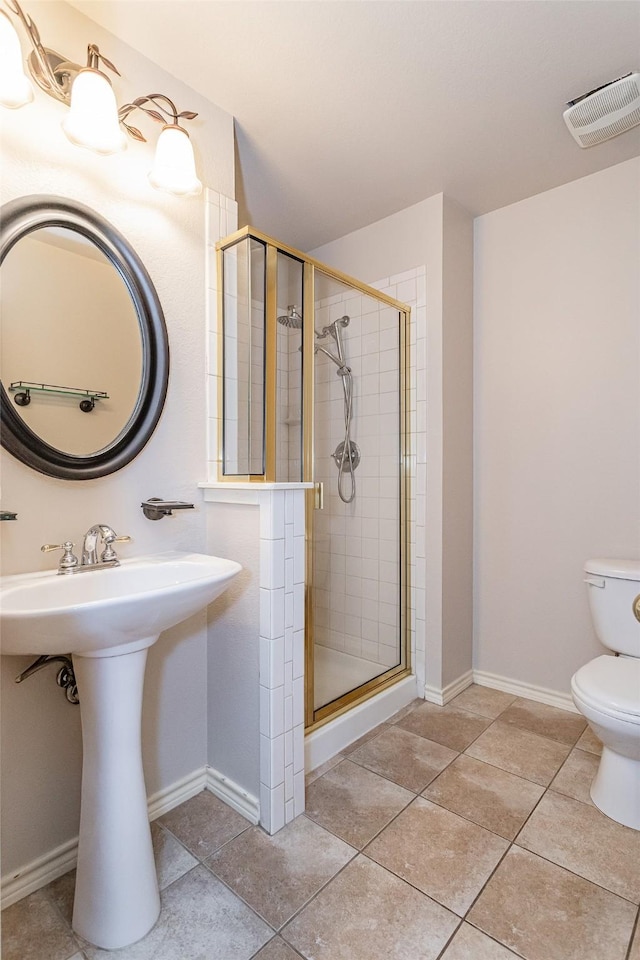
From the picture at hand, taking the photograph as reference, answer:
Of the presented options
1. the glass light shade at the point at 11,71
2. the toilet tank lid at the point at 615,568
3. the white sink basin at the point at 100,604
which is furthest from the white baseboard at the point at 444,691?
the glass light shade at the point at 11,71

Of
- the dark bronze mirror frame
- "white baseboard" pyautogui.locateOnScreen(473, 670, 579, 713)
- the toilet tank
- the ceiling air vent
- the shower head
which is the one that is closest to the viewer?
the dark bronze mirror frame

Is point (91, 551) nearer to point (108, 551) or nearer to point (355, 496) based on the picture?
point (108, 551)

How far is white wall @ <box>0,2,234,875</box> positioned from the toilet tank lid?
1514mm

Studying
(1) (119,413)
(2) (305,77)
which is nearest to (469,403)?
(2) (305,77)

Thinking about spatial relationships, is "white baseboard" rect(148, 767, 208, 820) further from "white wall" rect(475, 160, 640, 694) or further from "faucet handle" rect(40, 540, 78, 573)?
"white wall" rect(475, 160, 640, 694)

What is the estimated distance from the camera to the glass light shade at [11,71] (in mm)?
1124

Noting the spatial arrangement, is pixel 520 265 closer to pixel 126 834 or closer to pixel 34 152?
pixel 34 152

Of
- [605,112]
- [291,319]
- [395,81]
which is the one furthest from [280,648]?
[605,112]

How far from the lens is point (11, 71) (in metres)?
1.14

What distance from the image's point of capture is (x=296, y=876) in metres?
1.31

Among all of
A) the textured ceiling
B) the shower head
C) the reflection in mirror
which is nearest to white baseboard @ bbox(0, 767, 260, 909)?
the reflection in mirror

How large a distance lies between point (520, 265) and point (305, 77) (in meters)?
1.31

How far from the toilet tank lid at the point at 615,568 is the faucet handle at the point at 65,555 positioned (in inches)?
74.6

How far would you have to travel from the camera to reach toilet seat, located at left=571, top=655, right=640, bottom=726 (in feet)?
4.80
